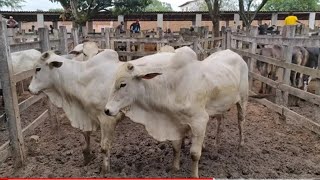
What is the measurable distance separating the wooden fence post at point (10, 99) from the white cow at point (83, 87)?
247mm

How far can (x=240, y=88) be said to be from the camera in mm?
4574

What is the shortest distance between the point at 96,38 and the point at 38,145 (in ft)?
16.9

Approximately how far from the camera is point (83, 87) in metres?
3.92

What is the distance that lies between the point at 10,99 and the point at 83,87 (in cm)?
86

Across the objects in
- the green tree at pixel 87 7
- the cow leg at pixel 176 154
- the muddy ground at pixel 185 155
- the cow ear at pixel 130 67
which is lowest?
the muddy ground at pixel 185 155

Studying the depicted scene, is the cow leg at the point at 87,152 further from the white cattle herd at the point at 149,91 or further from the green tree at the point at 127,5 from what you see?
the green tree at the point at 127,5

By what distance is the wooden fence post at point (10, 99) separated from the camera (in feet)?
12.7

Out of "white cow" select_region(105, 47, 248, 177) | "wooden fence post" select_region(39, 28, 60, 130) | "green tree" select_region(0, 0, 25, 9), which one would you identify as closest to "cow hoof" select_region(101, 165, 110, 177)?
"white cow" select_region(105, 47, 248, 177)

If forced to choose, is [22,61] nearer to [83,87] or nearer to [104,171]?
[83,87]

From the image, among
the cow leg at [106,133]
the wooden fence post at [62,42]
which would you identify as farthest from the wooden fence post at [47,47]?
the cow leg at [106,133]

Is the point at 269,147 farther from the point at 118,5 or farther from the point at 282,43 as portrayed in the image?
the point at 118,5

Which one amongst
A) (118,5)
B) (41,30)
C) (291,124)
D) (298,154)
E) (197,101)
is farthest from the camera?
(118,5)

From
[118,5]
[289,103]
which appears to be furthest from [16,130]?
[118,5]

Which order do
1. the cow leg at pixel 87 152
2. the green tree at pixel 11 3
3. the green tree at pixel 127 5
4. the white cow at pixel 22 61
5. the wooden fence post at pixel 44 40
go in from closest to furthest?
the cow leg at pixel 87 152 < the wooden fence post at pixel 44 40 < the white cow at pixel 22 61 < the green tree at pixel 127 5 < the green tree at pixel 11 3
